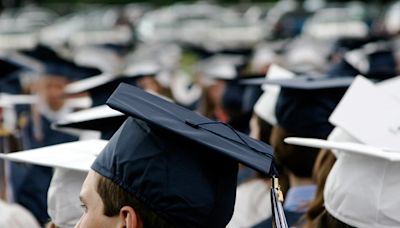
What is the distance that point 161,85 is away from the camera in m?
8.97

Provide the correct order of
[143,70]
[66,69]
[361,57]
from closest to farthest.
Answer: [66,69] → [143,70] → [361,57]

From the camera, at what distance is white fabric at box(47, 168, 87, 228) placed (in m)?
3.97

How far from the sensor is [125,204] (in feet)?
9.76

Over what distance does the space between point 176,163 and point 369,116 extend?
4.72ft

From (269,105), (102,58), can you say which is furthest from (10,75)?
(102,58)

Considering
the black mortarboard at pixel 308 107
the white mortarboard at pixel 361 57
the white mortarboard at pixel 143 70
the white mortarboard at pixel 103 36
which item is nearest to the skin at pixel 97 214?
the black mortarboard at pixel 308 107

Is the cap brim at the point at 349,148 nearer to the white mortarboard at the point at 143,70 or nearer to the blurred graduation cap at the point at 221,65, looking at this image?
the white mortarboard at the point at 143,70

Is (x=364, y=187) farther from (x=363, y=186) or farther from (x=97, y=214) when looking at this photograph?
(x=97, y=214)

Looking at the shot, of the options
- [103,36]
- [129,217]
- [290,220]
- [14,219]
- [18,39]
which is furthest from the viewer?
[103,36]

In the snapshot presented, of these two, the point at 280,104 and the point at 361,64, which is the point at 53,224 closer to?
the point at 280,104

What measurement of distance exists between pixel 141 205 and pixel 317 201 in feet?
4.73

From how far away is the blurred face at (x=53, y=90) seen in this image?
349 inches

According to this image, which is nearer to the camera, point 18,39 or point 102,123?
point 102,123

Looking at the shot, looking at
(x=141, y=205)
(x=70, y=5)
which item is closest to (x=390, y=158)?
(x=141, y=205)
